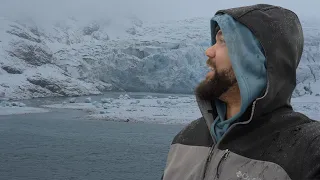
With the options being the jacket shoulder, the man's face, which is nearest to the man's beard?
the man's face

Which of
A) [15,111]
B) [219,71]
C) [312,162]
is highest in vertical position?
[219,71]

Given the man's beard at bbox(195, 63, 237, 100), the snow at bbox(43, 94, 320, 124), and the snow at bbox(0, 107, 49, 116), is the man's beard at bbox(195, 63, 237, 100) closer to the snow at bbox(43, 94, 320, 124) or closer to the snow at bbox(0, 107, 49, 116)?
the snow at bbox(43, 94, 320, 124)

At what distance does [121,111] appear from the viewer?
2822 centimetres

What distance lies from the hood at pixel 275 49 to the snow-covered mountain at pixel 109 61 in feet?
129

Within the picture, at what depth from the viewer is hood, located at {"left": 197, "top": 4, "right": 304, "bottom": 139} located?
122cm

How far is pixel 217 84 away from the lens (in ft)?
4.70

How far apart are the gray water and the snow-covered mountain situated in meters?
21.6

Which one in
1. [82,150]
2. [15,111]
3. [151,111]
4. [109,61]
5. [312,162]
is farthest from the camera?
[109,61]

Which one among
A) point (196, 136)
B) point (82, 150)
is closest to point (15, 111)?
point (82, 150)

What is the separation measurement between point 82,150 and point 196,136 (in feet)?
45.9

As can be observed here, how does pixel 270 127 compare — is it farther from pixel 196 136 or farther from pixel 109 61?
pixel 109 61

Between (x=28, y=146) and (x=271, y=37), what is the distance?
15221mm

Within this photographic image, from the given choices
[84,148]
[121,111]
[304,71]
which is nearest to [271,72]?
[84,148]

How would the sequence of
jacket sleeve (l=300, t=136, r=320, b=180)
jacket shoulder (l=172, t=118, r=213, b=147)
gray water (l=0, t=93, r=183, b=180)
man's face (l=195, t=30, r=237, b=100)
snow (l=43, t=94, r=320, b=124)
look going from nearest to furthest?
jacket sleeve (l=300, t=136, r=320, b=180)
man's face (l=195, t=30, r=237, b=100)
jacket shoulder (l=172, t=118, r=213, b=147)
gray water (l=0, t=93, r=183, b=180)
snow (l=43, t=94, r=320, b=124)
